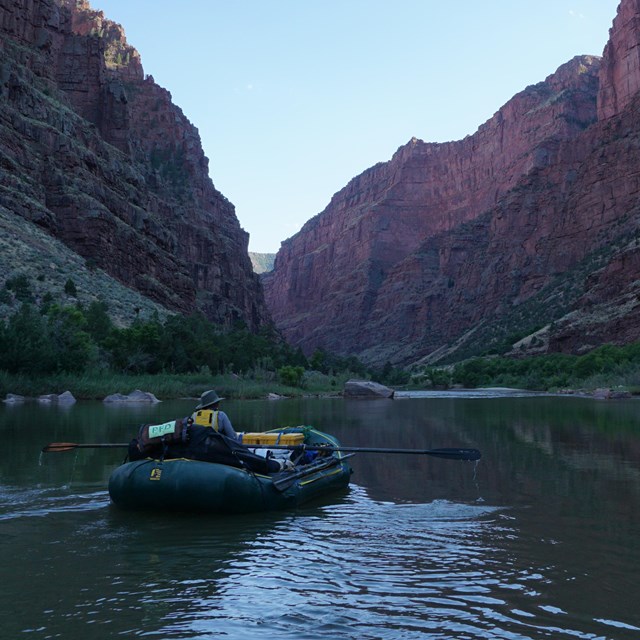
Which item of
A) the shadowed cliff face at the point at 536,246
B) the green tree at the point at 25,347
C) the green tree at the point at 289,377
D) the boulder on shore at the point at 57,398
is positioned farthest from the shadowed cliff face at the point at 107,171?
the shadowed cliff face at the point at 536,246

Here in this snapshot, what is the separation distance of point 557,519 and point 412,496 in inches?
95.1

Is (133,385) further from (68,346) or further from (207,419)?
(207,419)

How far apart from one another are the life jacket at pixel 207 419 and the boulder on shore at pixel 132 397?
1071 inches

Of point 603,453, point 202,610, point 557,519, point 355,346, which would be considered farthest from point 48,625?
point 355,346

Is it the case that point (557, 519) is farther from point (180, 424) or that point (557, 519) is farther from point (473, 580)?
point (180, 424)

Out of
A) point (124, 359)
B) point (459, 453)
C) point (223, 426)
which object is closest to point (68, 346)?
point (124, 359)

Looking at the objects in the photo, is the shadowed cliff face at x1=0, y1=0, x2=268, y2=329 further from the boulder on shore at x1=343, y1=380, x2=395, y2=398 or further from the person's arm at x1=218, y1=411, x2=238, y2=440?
the person's arm at x1=218, y1=411, x2=238, y2=440

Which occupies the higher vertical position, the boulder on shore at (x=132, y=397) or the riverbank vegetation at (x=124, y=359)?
the riverbank vegetation at (x=124, y=359)

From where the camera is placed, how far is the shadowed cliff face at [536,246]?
3349 inches

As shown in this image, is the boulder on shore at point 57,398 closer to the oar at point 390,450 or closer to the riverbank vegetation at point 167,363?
the riverbank vegetation at point 167,363

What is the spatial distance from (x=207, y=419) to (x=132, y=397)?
95.4 ft

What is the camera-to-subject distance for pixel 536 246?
128 metres

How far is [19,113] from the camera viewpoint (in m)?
69.3

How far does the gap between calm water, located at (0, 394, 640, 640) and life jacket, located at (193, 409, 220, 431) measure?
1.24 meters
